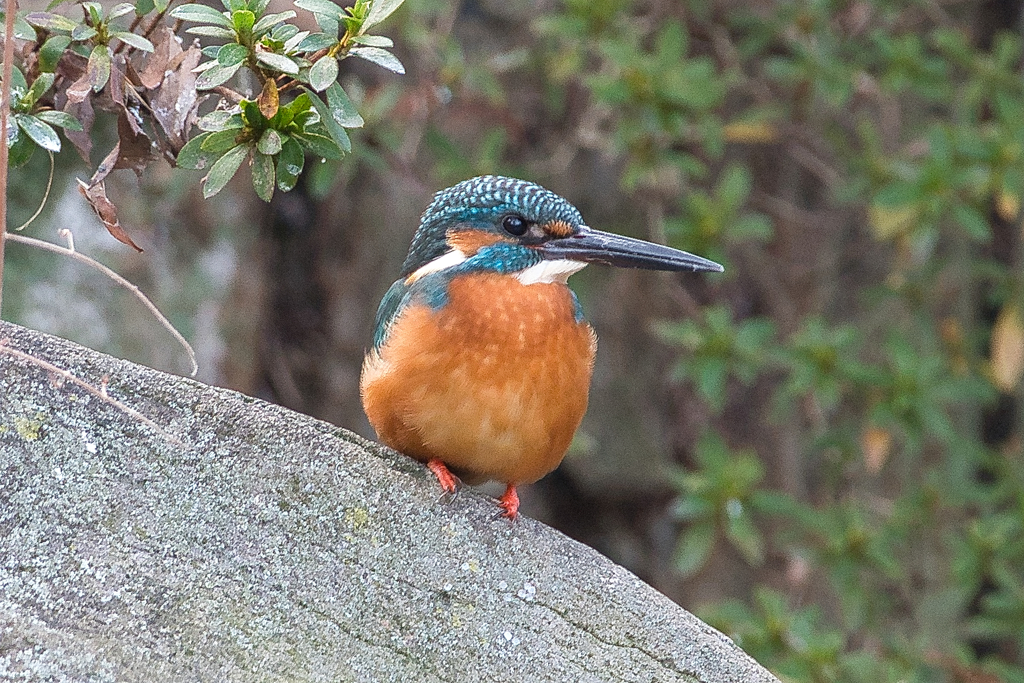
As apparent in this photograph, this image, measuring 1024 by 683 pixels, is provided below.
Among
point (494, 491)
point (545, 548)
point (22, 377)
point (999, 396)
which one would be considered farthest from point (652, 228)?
point (22, 377)

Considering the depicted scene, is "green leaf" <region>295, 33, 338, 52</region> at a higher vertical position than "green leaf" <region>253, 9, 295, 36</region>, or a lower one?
lower

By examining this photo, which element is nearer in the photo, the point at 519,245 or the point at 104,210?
the point at 104,210

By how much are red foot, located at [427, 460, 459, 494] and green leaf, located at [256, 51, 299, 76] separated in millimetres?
770

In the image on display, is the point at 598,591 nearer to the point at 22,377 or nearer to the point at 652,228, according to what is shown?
the point at 22,377

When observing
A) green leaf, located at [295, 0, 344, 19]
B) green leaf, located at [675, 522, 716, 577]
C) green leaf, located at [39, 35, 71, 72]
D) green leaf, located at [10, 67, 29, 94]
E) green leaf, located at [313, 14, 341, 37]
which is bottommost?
green leaf, located at [675, 522, 716, 577]

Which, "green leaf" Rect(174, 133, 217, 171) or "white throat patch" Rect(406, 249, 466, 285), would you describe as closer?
"green leaf" Rect(174, 133, 217, 171)

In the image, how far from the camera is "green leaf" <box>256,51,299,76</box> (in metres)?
1.73

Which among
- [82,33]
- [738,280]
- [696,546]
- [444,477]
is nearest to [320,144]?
[82,33]

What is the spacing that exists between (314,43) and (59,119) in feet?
1.47

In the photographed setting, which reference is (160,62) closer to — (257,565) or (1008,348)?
(257,565)

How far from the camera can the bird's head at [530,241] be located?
94.7 inches

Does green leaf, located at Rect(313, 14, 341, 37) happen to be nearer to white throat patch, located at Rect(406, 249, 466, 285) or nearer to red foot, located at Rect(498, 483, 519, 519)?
white throat patch, located at Rect(406, 249, 466, 285)

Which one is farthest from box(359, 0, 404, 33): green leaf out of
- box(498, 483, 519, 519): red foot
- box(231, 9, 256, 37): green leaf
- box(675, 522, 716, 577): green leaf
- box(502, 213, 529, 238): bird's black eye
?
box(675, 522, 716, 577): green leaf

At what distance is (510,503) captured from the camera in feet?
7.14
